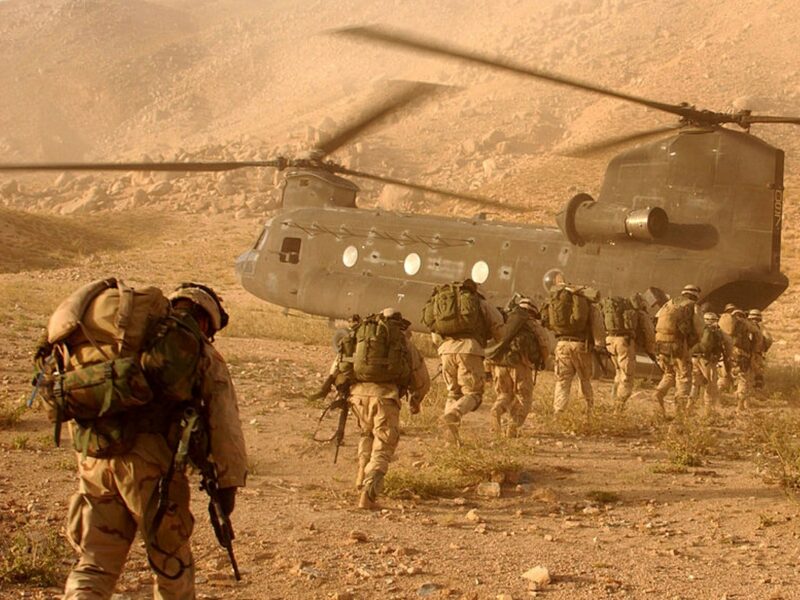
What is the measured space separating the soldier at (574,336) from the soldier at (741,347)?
2861 millimetres

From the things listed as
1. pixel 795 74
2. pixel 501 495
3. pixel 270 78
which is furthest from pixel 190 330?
pixel 270 78

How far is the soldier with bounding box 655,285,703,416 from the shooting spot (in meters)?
12.1

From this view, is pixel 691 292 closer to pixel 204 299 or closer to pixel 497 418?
pixel 497 418

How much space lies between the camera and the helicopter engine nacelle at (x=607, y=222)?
13975 mm

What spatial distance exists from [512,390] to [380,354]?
315 cm

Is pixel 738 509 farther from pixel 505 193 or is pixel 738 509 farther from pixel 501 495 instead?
pixel 505 193

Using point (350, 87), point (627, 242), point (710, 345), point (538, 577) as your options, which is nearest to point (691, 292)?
point (710, 345)

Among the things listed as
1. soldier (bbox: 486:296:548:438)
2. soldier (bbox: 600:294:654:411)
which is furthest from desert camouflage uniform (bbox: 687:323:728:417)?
soldier (bbox: 486:296:548:438)

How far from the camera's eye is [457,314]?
9438 mm

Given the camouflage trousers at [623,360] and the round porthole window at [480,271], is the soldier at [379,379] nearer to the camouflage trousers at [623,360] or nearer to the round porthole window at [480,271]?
the camouflage trousers at [623,360]

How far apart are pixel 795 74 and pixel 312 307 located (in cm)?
4303

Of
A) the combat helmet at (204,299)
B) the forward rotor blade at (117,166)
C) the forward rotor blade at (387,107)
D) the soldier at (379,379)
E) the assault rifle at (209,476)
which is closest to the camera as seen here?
the assault rifle at (209,476)

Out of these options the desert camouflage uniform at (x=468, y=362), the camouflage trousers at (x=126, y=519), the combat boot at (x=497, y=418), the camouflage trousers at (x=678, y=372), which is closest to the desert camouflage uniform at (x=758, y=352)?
the camouflage trousers at (x=678, y=372)

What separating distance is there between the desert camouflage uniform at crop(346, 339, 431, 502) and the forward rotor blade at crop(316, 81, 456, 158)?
17.5 feet
